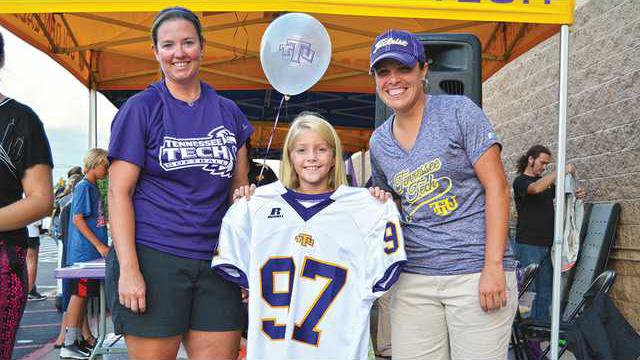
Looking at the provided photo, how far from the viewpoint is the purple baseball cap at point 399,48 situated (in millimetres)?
2270

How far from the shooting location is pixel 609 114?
6.07 meters

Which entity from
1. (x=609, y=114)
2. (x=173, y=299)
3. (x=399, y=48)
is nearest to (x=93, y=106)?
(x=173, y=299)

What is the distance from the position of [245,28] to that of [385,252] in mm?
4588

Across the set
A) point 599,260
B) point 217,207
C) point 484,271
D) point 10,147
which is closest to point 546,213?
point 599,260

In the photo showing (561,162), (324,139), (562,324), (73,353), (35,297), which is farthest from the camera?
(35,297)

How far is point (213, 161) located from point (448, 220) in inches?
37.4

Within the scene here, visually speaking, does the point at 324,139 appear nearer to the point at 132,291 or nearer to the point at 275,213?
the point at 275,213

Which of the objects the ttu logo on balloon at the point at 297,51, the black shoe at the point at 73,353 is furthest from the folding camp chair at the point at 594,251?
the black shoe at the point at 73,353

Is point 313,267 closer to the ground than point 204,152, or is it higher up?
closer to the ground

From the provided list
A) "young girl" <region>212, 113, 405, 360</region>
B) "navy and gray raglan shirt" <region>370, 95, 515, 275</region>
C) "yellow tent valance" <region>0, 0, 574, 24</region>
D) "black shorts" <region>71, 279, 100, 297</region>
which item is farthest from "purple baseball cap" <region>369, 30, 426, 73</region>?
"black shorts" <region>71, 279, 100, 297</region>

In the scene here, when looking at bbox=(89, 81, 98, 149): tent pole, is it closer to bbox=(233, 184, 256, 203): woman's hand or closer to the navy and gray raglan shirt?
bbox=(233, 184, 256, 203): woman's hand

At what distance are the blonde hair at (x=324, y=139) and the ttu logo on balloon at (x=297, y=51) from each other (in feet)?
6.21

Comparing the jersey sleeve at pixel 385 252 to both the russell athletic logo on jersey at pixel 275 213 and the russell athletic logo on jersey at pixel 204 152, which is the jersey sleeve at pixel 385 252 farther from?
the russell athletic logo on jersey at pixel 204 152

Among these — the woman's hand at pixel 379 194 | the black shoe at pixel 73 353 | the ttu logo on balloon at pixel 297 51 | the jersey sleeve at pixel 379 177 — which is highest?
the ttu logo on balloon at pixel 297 51
